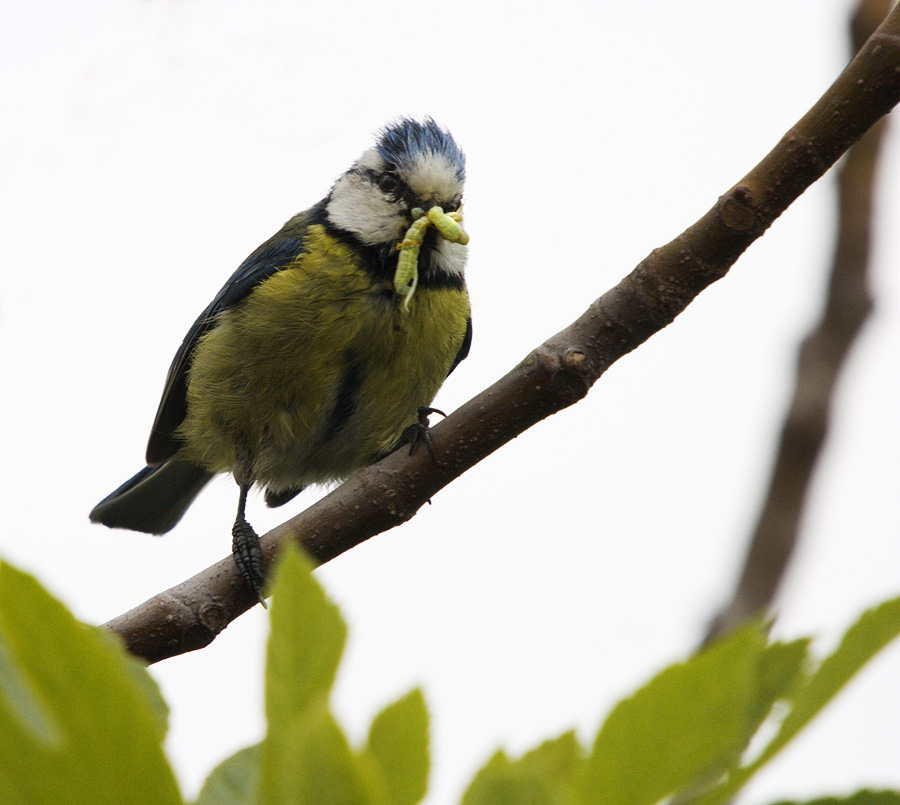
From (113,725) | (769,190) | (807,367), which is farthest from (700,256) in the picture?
(113,725)

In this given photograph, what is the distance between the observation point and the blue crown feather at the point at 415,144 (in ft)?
8.67

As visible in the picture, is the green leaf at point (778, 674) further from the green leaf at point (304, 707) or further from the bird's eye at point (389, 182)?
the bird's eye at point (389, 182)

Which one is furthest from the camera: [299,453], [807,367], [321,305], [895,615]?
[299,453]

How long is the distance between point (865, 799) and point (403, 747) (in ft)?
0.64

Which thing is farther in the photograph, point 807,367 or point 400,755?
point 807,367

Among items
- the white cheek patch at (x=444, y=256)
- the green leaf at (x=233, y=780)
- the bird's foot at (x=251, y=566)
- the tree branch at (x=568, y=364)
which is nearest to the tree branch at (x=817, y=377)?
the tree branch at (x=568, y=364)

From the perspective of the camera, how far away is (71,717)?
14.8 inches

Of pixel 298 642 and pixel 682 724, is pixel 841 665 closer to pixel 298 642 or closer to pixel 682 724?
pixel 682 724

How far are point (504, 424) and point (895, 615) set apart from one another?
1153 millimetres

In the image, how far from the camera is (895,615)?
38 cm

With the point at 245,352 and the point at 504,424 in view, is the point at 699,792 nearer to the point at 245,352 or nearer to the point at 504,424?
the point at 504,424

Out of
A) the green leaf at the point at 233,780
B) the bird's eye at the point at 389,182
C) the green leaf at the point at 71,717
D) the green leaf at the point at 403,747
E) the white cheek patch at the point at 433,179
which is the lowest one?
the green leaf at the point at 403,747

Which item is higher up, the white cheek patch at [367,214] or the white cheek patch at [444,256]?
the white cheek patch at [367,214]

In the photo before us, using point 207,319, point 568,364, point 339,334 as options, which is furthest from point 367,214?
point 568,364
